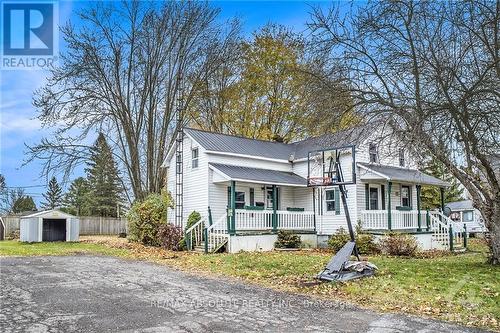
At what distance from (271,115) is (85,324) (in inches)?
1095

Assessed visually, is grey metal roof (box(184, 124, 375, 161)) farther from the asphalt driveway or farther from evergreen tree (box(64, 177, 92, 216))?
evergreen tree (box(64, 177, 92, 216))

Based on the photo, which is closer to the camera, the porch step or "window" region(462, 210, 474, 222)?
the porch step

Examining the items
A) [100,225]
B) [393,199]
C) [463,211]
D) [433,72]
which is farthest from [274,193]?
[463,211]

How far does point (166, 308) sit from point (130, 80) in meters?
21.9

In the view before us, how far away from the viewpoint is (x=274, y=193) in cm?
1997

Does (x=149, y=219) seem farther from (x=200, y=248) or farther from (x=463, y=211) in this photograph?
(x=463, y=211)

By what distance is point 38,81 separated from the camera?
2480 centimetres

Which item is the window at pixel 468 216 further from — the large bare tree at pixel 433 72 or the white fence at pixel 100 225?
the white fence at pixel 100 225

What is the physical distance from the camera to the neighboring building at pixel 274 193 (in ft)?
63.3

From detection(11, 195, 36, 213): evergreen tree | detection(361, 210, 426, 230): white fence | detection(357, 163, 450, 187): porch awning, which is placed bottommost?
detection(361, 210, 426, 230): white fence

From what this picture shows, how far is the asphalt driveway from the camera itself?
613 centimetres

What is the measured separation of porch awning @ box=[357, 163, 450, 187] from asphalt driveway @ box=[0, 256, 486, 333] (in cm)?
1151

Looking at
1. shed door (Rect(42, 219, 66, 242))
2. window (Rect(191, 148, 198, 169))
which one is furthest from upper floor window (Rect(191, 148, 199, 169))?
shed door (Rect(42, 219, 66, 242))

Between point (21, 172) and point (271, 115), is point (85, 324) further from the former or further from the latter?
point (271, 115)
